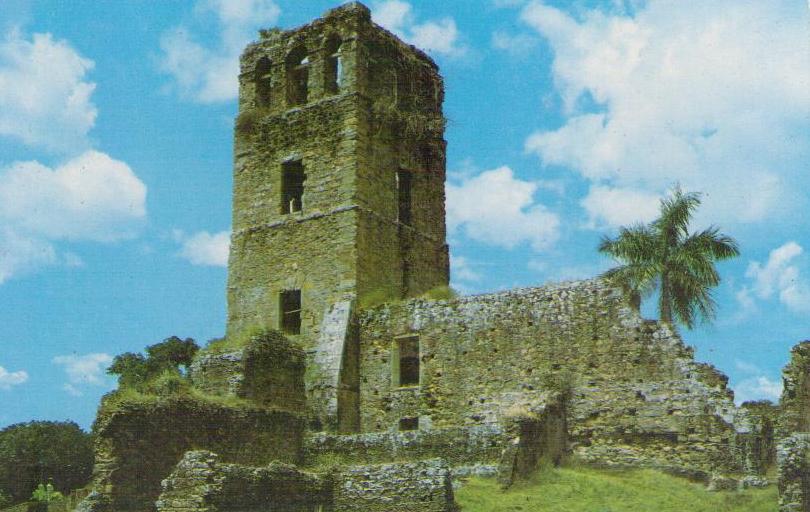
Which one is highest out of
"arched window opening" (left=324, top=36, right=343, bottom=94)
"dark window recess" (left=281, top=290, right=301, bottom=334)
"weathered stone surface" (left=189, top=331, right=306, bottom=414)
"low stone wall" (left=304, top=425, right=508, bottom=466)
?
"arched window opening" (left=324, top=36, right=343, bottom=94)

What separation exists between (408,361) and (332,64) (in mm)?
8133

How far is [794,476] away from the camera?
16.1 m

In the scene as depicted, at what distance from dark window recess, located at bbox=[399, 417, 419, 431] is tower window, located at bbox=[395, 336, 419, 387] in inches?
41.1

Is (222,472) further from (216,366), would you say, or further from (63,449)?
(63,449)

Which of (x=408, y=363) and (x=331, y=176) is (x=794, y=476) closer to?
(x=408, y=363)

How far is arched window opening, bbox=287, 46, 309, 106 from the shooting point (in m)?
30.1

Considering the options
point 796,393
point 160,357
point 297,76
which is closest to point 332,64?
point 297,76

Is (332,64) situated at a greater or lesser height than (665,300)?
greater

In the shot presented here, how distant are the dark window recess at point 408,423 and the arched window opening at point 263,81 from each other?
1022 centimetres

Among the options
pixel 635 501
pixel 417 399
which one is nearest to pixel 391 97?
pixel 417 399

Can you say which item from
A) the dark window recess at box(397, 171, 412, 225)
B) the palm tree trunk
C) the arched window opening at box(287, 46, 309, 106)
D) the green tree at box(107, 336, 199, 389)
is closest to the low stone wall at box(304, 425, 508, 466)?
the dark window recess at box(397, 171, 412, 225)

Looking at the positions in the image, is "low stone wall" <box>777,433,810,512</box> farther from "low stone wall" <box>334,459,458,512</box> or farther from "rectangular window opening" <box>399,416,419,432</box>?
"rectangular window opening" <box>399,416,419,432</box>

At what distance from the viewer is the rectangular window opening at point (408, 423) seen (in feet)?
82.3

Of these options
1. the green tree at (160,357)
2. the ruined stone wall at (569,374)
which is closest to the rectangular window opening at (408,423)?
the ruined stone wall at (569,374)
